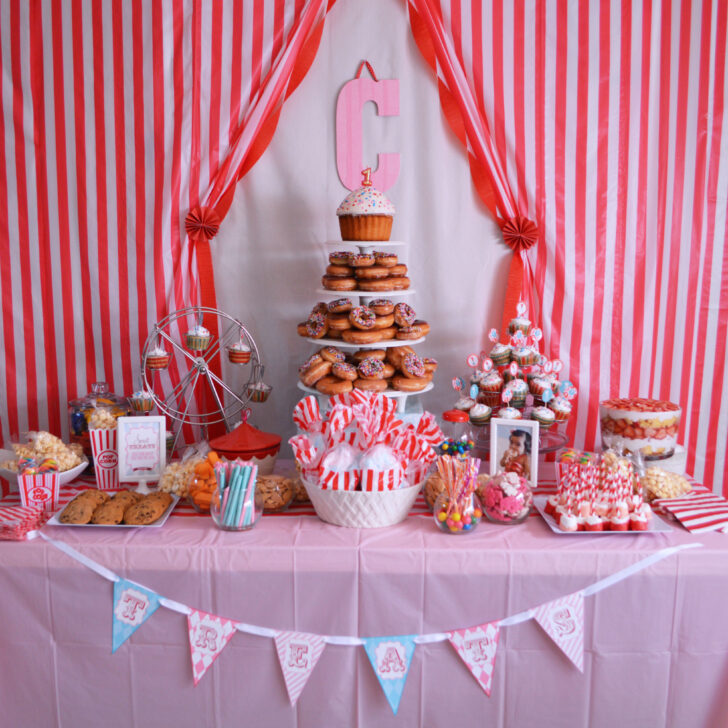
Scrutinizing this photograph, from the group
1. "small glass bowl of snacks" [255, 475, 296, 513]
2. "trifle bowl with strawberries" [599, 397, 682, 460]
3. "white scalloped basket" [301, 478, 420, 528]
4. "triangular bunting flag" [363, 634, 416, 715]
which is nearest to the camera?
"triangular bunting flag" [363, 634, 416, 715]

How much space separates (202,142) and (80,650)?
197 centimetres

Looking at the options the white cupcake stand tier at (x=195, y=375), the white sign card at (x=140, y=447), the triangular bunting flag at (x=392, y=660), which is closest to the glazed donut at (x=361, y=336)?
the white cupcake stand tier at (x=195, y=375)

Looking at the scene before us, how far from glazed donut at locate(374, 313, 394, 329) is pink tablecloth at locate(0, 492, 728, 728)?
79 cm

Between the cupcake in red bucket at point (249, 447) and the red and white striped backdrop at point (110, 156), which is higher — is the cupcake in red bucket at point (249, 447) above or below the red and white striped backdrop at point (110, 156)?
below

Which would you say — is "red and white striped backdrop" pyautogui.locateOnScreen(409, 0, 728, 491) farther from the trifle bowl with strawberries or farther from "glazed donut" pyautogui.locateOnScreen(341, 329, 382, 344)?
"glazed donut" pyautogui.locateOnScreen(341, 329, 382, 344)

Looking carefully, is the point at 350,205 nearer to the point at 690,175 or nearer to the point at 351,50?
the point at 351,50

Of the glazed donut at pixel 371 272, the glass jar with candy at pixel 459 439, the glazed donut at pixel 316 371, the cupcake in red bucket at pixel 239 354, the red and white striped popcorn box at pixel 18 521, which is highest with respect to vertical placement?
the glazed donut at pixel 371 272

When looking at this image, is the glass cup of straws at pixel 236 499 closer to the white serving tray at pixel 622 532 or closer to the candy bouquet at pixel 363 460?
the candy bouquet at pixel 363 460

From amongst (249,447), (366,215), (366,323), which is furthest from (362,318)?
(249,447)

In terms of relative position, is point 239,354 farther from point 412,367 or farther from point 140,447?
point 412,367

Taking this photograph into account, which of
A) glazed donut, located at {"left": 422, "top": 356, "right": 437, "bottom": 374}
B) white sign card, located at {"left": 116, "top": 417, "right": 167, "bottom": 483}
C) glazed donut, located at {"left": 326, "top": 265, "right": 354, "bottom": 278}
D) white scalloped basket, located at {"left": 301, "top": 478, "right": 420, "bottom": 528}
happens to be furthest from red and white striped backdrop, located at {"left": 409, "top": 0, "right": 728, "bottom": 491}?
white sign card, located at {"left": 116, "top": 417, "right": 167, "bottom": 483}

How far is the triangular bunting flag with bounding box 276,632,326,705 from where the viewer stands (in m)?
1.97

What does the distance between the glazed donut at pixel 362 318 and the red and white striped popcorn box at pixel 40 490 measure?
1.14 m

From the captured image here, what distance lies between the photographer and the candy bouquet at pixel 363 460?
2.06 m
